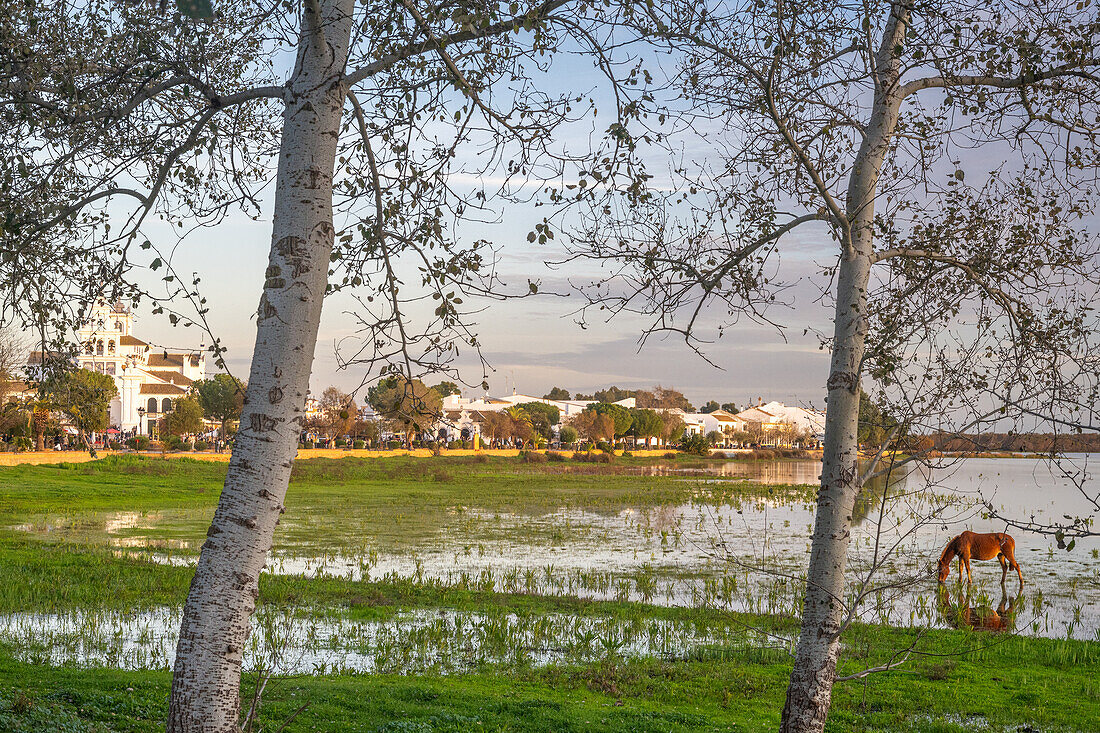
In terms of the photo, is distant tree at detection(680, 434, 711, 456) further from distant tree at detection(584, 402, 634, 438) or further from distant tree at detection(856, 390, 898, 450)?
distant tree at detection(856, 390, 898, 450)

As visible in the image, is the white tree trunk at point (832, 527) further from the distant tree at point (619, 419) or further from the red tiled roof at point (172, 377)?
the red tiled roof at point (172, 377)

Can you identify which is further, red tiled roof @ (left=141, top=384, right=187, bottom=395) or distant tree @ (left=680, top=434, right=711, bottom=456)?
red tiled roof @ (left=141, top=384, right=187, bottom=395)

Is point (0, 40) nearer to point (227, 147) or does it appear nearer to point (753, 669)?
point (227, 147)

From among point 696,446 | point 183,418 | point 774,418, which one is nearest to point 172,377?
point 183,418

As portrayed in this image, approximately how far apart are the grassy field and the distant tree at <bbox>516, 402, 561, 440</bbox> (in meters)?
109

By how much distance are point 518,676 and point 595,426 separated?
393 ft

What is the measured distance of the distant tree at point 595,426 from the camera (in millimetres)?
129250

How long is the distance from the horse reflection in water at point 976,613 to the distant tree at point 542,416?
114 m

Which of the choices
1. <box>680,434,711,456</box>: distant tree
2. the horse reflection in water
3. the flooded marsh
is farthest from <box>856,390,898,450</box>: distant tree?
<box>680,434,711,456</box>: distant tree

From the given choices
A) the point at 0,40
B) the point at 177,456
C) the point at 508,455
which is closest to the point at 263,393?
the point at 0,40

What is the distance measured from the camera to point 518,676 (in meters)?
11.8

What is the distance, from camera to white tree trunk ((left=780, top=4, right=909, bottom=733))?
691 cm

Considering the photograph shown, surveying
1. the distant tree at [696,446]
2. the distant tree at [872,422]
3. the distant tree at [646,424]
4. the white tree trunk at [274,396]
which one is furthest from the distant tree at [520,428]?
the white tree trunk at [274,396]

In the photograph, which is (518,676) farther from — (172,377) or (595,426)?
(172,377)
